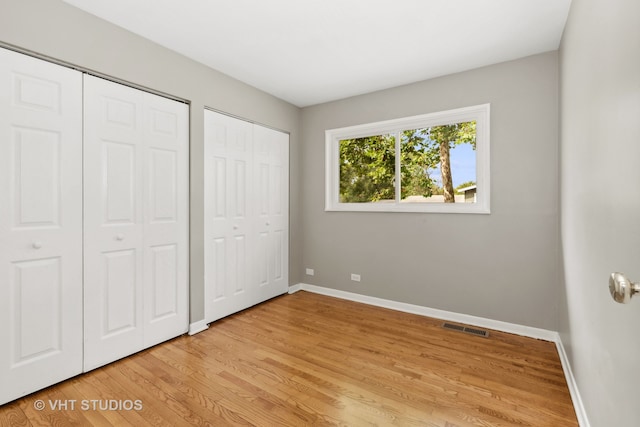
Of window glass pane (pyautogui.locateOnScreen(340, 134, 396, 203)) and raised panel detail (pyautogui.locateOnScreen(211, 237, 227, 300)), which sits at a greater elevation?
window glass pane (pyautogui.locateOnScreen(340, 134, 396, 203))

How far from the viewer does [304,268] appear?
4.24 meters

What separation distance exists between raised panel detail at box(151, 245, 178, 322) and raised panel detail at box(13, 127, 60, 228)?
76 centimetres

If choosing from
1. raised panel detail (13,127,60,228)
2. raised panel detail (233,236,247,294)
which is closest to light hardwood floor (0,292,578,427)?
raised panel detail (233,236,247,294)

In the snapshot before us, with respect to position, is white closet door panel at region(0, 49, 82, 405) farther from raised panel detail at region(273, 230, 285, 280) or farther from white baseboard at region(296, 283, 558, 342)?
white baseboard at region(296, 283, 558, 342)

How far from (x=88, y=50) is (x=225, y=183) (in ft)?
4.85

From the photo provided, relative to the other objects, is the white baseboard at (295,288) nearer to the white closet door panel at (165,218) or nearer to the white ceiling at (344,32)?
the white closet door panel at (165,218)

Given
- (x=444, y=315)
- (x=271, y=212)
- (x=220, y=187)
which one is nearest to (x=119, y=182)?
(x=220, y=187)

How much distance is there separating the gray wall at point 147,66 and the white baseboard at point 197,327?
0.05 meters

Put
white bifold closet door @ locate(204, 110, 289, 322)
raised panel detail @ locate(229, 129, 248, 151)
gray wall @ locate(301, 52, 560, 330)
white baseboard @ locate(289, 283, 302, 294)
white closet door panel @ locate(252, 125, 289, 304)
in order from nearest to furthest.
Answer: gray wall @ locate(301, 52, 560, 330)
white bifold closet door @ locate(204, 110, 289, 322)
raised panel detail @ locate(229, 129, 248, 151)
white closet door panel @ locate(252, 125, 289, 304)
white baseboard @ locate(289, 283, 302, 294)

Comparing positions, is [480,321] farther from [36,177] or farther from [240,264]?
[36,177]

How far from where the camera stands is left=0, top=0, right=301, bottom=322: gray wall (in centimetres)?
188

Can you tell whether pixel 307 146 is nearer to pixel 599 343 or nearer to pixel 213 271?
pixel 213 271

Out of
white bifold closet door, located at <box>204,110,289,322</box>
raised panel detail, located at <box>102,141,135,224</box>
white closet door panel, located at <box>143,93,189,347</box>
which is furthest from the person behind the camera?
white bifold closet door, located at <box>204,110,289,322</box>

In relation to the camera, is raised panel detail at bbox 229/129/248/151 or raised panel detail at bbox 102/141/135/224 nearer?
raised panel detail at bbox 102/141/135/224
